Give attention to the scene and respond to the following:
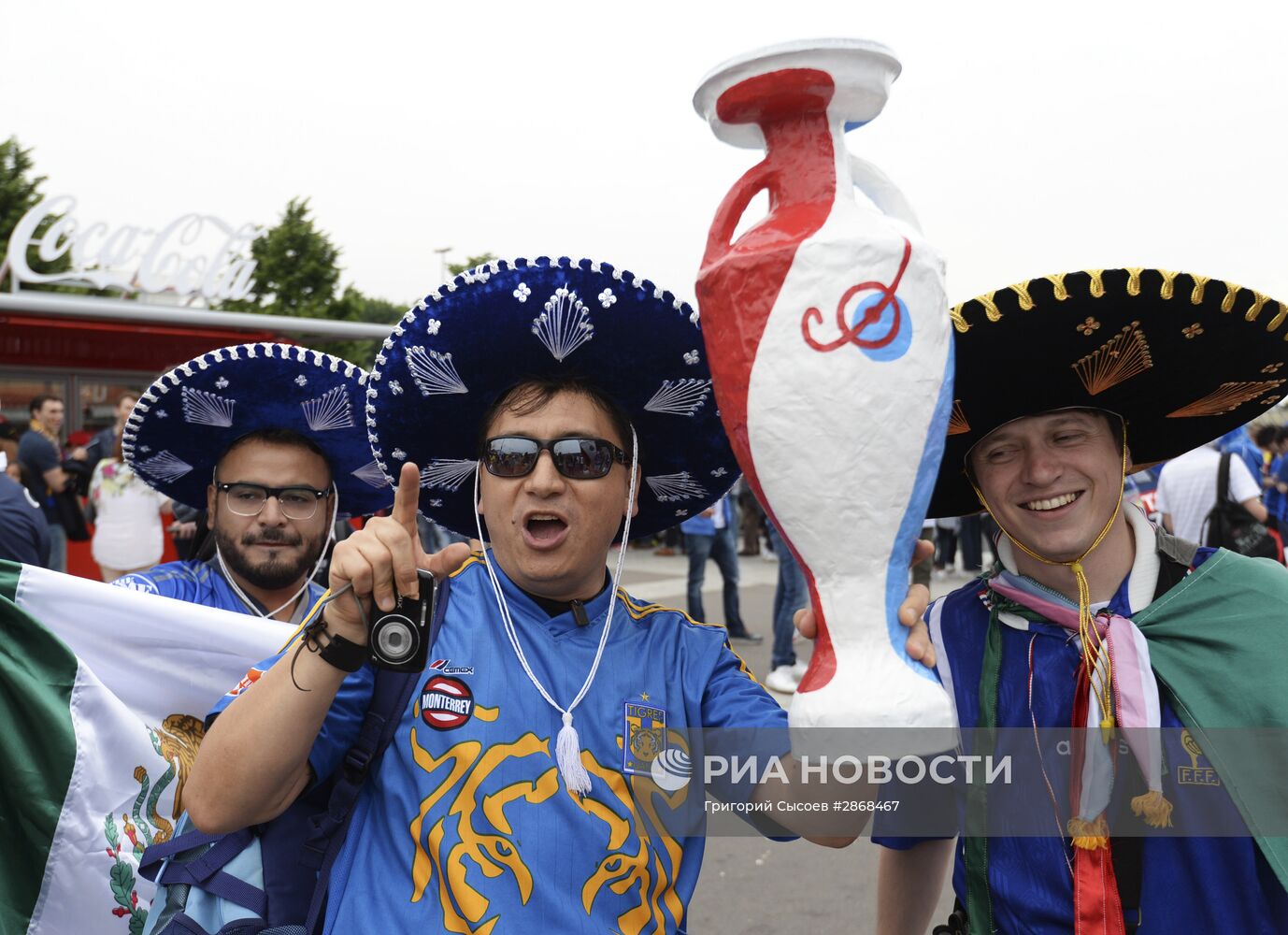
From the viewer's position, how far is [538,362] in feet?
5.75

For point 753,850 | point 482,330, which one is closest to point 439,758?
point 482,330

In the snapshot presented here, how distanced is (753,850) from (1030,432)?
9.49 ft

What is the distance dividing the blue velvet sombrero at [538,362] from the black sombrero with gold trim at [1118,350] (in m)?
0.48

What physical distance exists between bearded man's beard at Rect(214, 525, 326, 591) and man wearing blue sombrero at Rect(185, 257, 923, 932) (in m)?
0.80

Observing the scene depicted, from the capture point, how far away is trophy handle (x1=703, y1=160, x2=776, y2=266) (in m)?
1.26

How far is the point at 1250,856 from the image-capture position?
157 centimetres

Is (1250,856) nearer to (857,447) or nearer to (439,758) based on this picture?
(857,447)

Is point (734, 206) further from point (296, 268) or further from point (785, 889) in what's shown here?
point (296, 268)

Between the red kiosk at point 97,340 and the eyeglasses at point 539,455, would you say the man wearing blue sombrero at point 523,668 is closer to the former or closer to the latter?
the eyeglasses at point 539,455

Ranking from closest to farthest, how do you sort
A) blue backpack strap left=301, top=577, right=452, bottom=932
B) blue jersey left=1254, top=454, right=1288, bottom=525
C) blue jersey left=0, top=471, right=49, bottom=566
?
1. blue backpack strap left=301, top=577, right=452, bottom=932
2. blue jersey left=0, top=471, right=49, bottom=566
3. blue jersey left=1254, top=454, right=1288, bottom=525

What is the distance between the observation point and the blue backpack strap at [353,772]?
1.49m

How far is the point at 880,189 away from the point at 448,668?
99cm

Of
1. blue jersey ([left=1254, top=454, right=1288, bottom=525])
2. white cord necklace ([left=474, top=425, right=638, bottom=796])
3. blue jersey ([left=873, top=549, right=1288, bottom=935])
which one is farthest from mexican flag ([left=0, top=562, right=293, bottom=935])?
blue jersey ([left=1254, top=454, right=1288, bottom=525])

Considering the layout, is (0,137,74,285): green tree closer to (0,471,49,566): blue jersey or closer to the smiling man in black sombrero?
(0,471,49,566): blue jersey
